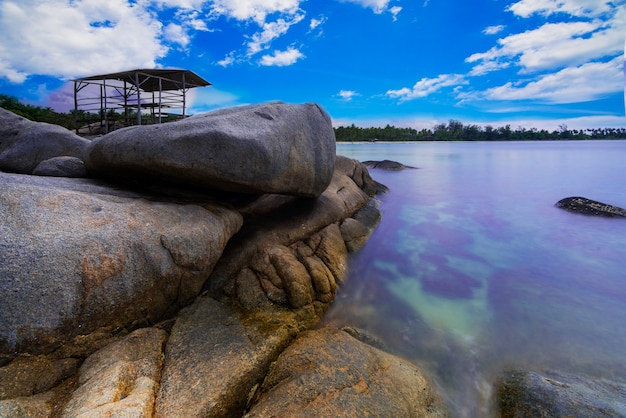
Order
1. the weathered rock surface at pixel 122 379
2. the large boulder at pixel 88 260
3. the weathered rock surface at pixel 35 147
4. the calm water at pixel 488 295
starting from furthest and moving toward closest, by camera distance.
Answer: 1. the weathered rock surface at pixel 35 147
2. the calm water at pixel 488 295
3. the large boulder at pixel 88 260
4. the weathered rock surface at pixel 122 379

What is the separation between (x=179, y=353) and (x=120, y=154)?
3.59 meters

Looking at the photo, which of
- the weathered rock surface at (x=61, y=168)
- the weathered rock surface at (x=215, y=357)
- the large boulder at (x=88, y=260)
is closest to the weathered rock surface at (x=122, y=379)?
the weathered rock surface at (x=215, y=357)

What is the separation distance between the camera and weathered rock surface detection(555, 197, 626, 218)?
12.1 metres

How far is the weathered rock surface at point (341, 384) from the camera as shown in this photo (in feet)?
10.1

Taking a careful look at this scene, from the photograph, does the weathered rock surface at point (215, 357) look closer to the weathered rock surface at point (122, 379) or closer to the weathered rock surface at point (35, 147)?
the weathered rock surface at point (122, 379)

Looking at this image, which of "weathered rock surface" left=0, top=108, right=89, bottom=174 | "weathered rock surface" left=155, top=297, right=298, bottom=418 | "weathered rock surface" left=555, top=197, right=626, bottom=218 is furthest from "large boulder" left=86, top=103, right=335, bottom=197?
"weathered rock surface" left=555, top=197, right=626, bottom=218

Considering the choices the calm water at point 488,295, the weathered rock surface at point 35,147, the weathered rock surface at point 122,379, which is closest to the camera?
the weathered rock surface at point 122,379

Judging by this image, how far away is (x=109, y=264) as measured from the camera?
3.68 metres

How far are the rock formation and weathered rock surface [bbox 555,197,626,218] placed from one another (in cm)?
1177

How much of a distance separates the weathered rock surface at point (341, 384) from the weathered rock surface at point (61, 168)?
→ 18.5 ft

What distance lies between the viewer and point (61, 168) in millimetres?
6246

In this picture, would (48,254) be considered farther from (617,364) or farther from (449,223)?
(449,223)

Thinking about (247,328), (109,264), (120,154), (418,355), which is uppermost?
(120,154)

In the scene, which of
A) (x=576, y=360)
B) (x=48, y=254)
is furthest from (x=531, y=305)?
(x=48, y=254)
